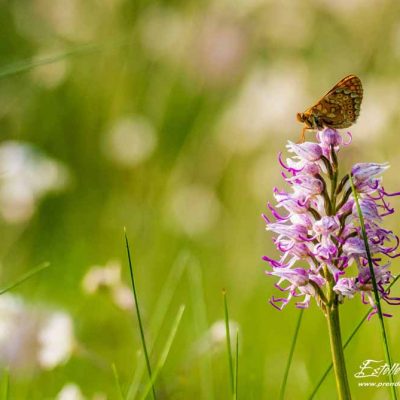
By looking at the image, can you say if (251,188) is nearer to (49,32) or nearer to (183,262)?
(49,32)

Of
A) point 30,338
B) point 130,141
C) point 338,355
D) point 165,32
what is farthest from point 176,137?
point 338,355

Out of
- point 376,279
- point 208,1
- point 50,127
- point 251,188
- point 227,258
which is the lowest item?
point 376,279

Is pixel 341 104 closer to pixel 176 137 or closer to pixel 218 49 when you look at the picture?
pixel 218 49

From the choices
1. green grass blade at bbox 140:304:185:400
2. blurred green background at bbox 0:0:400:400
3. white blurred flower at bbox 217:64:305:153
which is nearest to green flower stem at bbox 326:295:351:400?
green grass blade at bbox 140:304:185:400

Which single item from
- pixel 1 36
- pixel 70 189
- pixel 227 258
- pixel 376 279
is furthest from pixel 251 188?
pixel 376 279

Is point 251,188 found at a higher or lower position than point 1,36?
lower

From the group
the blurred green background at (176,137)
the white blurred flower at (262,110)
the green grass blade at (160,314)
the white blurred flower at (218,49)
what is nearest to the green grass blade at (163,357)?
the green grass blade at (160,314)
